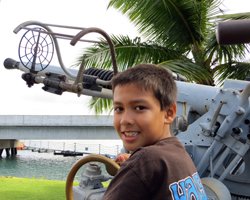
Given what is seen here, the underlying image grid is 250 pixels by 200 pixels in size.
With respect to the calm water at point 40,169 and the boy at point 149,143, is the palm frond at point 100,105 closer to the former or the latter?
the calm water at point 40,169

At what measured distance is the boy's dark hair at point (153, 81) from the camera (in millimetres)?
1206

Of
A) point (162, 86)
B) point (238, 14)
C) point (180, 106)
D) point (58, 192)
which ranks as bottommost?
point (58, 192)

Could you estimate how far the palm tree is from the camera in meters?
8.41

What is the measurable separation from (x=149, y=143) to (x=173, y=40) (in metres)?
7.56

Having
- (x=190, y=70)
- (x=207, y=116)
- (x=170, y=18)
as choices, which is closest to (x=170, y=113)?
(x=207, y=116)

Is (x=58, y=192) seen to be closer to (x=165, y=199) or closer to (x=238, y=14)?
(x=238, y=14)

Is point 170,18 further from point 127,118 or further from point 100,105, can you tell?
point 127,118

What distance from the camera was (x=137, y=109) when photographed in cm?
120

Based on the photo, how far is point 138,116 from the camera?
1194 millimetres

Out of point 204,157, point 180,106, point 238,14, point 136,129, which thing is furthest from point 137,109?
point 238,14

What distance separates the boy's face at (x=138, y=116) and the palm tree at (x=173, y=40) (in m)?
7.00

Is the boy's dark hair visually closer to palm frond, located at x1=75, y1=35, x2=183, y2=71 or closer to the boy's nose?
the boy's nose

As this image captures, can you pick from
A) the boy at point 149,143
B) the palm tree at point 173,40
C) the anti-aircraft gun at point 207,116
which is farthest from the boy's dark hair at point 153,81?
the palm tree at point 173,40

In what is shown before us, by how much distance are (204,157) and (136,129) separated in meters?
2.84
